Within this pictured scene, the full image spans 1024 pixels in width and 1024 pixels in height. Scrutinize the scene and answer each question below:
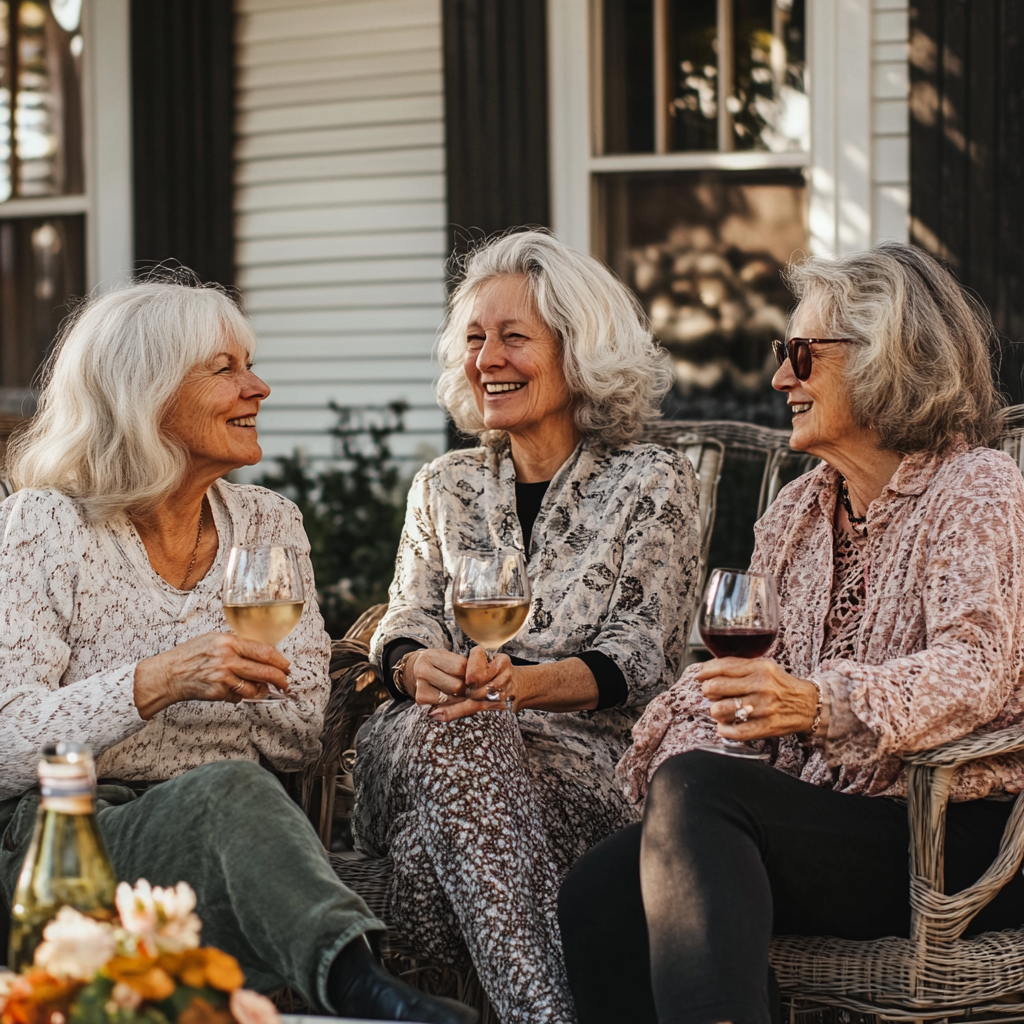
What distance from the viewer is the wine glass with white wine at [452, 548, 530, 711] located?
2172 millimetres

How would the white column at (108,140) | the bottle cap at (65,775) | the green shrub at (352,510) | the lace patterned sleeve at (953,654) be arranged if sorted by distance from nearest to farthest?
the bottle cap at (65,775)
the lace patterned sleeve at (953,654)
the green shrub at (352,510)
the white column at (108,140)

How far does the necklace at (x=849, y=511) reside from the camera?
2.48 metres

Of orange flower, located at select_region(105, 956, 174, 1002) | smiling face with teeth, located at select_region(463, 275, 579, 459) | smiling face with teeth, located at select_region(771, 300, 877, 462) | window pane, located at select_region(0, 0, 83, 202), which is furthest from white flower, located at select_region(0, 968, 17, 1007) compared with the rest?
window pane, located at select_region(0, 0, 83, 202)

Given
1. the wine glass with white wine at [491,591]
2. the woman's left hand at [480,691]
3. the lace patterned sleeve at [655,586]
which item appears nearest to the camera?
the wine glass with white wine at [491,591]

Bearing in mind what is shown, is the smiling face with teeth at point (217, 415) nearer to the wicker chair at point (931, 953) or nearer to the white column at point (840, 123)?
the wicker chair at point (931, 953)

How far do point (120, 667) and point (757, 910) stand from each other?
1112mm

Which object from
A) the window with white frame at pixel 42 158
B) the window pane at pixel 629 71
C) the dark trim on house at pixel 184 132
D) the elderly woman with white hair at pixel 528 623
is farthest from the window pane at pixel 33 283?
the elderly woman with white hair at pixel 528 623

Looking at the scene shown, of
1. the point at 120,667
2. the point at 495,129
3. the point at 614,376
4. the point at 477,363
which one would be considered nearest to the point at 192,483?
the point at 120,667

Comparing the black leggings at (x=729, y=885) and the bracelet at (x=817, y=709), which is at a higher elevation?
the bracelet at (x=817, y=709)

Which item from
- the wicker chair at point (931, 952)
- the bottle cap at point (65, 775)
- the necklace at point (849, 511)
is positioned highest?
the necklace at point (849, 511)

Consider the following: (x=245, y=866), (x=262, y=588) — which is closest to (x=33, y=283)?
(x=262, y=588)

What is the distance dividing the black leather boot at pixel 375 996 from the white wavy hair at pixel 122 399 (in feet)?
3.35

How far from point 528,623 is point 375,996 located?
1097 millimetres

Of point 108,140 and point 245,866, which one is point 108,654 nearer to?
point 245,866
